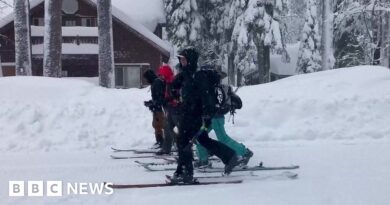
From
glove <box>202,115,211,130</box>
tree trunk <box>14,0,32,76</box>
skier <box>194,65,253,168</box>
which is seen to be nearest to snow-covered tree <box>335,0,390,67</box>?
tree trunk <box>14,0,32,76</box>

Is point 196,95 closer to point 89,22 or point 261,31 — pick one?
point 261,31

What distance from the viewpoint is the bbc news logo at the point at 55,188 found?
270 inches

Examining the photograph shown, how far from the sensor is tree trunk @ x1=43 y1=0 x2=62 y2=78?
58.9ft

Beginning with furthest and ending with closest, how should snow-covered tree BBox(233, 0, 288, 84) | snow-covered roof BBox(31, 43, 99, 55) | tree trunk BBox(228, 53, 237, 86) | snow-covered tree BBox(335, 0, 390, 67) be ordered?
tree trunk BBox(228, 53, 237, 86), snow-covered tree BBox(233, 0, 288, 84), snow-covered tree BBox(335, 0, 390, 67), snow-covered roof BBox(31, 43, 99, 55)

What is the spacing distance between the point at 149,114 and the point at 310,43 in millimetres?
22899

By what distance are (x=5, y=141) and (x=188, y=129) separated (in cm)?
578

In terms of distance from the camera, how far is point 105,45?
19188mm

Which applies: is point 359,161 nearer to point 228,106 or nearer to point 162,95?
point 228,106

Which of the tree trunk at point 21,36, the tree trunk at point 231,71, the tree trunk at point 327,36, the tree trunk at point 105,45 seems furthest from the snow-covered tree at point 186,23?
the tree trunk at point 21,36

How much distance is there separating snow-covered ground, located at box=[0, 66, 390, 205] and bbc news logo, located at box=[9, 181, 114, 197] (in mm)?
184

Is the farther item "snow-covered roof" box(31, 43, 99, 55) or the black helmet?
"snow-covered roof" box(31, 43, 99, 55)

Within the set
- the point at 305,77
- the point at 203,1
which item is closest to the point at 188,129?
the point at 305,77

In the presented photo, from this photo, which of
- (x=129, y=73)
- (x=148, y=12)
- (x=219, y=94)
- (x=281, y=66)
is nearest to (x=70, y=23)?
(x=129, y=73)

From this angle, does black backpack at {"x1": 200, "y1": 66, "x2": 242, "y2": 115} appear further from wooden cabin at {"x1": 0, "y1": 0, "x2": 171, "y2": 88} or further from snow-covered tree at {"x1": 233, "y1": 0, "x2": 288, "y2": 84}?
snow-covered tree at {"x1": 233, "y1": 0, "x2": 288, "y2": 84}
